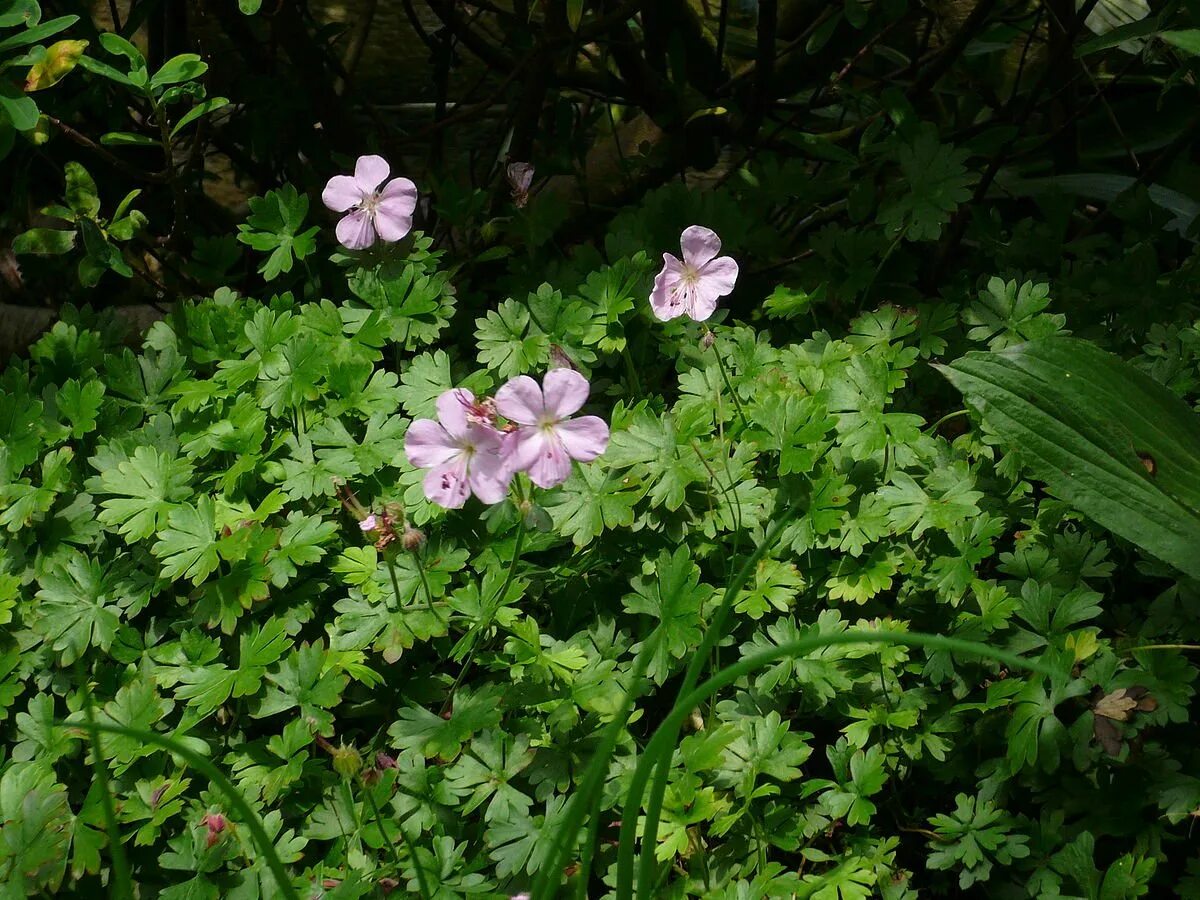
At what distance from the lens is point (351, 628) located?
1710 mm

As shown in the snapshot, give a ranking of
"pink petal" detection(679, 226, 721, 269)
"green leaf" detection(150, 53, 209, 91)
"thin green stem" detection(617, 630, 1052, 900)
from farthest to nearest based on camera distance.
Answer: "green leaf" detection(150, 53, 209, 91) < "pink petal" detection(679, 226, 721, 269) < "thin green stem" detection(617, 630, 1052, 900)

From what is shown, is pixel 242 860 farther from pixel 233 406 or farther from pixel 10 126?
pixel 10 126

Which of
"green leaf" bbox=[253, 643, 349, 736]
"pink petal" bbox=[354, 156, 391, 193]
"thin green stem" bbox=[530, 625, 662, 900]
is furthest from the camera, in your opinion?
"pink petal" bbox=[354, 156, 391, 193]

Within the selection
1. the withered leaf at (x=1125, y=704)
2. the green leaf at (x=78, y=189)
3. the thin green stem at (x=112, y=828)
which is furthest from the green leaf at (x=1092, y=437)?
the green leaf at (x=78, y=189)

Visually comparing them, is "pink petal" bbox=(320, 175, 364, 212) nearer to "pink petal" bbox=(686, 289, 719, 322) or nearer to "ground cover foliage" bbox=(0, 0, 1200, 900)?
"ground cover foliage" bbox=(0, 0, 1200, 900)

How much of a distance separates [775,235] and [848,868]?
4.62 feet

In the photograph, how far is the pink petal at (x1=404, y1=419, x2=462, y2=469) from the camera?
148 cm

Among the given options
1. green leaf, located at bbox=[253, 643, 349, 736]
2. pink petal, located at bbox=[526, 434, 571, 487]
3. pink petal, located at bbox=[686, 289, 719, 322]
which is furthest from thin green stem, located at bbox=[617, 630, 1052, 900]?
pink petal, located at bbox=[686, 289, 719, 322]

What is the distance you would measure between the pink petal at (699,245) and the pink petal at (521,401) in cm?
49

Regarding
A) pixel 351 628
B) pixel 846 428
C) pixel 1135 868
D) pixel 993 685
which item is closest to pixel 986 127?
pixel 846 428

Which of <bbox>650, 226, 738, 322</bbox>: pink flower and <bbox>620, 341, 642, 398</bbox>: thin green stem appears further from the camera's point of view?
<bbox>620, 341, 642, 398</bbox>: thin green stem

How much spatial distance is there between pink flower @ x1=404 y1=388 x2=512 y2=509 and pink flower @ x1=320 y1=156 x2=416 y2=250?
0.68 m

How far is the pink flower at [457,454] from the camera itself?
1.45m

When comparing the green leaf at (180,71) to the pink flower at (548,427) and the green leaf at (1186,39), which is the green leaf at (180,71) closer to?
the pink flower at (548,427)
